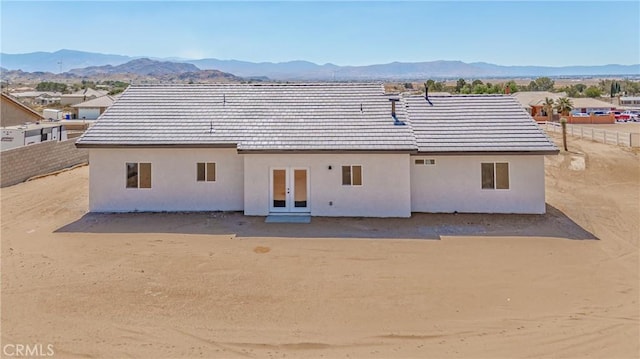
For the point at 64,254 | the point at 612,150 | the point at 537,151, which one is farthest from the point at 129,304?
the point at 612,150

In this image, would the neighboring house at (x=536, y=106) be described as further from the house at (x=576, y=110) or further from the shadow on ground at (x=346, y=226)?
the shadow on ground at (x=346, y=226)

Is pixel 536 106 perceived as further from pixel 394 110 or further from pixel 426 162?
pixel 426 162

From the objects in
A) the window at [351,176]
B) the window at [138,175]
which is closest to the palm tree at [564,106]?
the window at [351,176]

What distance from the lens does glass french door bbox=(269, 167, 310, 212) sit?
51.4 ft

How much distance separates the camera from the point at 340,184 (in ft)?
50.9

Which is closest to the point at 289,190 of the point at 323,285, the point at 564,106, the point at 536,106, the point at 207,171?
the point at 207,171

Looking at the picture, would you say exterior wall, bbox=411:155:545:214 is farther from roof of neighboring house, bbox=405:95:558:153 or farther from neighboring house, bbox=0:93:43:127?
neighboring house, bbox=0:93:43:127

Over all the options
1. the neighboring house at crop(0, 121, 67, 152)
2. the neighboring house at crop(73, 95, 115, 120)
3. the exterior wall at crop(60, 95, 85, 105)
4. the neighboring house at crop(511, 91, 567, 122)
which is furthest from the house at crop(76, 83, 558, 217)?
the exterior wall at crop(60, 95, 85, 105)

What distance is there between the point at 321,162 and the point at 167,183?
5.94m

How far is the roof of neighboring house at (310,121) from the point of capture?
15.5 m

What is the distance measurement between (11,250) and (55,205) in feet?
18.0

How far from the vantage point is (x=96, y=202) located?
16.2m

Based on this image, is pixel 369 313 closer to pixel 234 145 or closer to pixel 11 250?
pixel 234 145

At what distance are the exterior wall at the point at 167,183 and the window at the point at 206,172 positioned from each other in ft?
0.39
